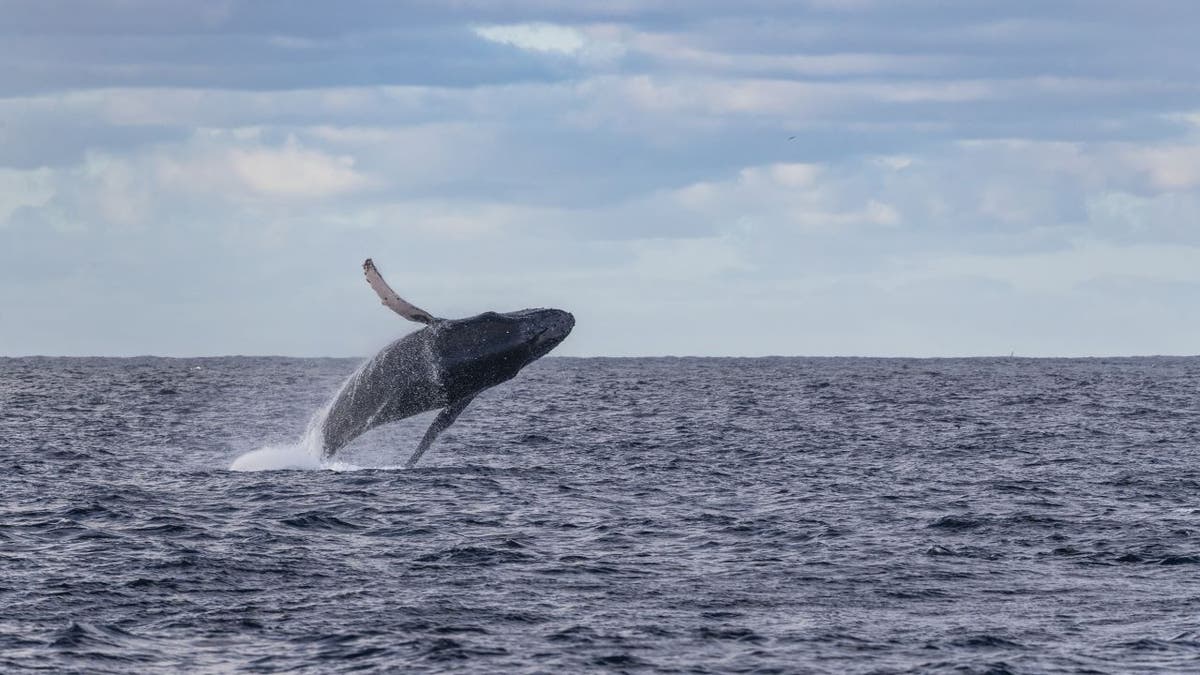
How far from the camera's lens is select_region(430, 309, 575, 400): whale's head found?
21188 millimetres

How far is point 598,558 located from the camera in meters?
20.7

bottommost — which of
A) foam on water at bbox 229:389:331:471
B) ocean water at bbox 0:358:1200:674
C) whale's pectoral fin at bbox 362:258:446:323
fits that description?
ocean water at bbox 0:358:1200:674

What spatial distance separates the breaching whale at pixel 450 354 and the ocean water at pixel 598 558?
79.9 inches

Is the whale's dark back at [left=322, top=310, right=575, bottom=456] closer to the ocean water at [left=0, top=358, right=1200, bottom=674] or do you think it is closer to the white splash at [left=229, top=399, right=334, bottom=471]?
the ocean water at [left=0, top=358, right=1200, bottom=674]

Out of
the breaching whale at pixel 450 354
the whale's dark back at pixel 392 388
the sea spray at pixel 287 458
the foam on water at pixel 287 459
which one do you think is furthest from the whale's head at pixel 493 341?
the foam on water at pixel 287 459

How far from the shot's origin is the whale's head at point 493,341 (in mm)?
21188

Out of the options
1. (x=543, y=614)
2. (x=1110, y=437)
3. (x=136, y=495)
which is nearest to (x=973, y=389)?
(x=1110, y=437)

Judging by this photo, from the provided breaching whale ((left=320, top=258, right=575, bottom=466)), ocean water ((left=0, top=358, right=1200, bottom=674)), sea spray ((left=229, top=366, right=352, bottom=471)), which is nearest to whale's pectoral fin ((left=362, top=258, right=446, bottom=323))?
breaching whale ((left=320, top=258, right=575, bottom=466))

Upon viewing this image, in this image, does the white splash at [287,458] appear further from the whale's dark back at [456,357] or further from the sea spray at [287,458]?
the whale's dark back at [456,357]

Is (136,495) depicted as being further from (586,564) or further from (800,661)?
(800,661)

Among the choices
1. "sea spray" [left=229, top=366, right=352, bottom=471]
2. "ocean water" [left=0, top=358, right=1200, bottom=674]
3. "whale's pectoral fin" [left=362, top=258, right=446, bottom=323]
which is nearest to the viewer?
"ocean water" [left=0, top=358, right=1200, bottom=674]

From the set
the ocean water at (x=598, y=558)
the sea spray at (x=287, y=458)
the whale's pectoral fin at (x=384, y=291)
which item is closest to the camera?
the ocean water at (x=598, y=558)

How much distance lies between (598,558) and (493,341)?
3.28 m

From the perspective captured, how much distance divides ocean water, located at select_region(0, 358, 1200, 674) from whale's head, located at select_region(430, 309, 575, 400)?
2.41 m
